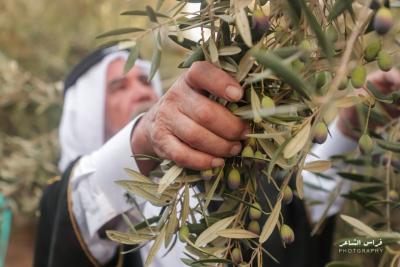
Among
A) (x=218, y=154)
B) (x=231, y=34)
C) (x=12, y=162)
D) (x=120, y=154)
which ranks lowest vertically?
(x=12, y=162)

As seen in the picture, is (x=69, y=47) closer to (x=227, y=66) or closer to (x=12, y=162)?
(x=12, y=162)

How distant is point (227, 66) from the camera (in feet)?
2.21

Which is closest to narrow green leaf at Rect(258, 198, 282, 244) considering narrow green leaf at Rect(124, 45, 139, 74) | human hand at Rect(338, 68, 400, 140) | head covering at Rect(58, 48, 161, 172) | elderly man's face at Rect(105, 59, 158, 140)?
narrow green leaf at Rect(124, 45, 139, 74)

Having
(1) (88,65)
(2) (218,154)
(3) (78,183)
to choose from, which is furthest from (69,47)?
(2) (218,154)

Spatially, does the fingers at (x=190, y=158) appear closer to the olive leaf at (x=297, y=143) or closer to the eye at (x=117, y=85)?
the olive leaf at (x=297, y=143)

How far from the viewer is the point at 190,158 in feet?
2.30

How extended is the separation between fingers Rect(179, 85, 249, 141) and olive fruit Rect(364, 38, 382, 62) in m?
0.17

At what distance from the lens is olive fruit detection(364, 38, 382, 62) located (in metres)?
0.59

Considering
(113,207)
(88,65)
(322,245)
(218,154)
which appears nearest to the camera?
(218,154)

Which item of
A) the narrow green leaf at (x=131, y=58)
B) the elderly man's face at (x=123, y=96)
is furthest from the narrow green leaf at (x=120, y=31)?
the elderly man's face at (x=123, y=96)

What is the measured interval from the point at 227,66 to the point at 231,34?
0.12 feet

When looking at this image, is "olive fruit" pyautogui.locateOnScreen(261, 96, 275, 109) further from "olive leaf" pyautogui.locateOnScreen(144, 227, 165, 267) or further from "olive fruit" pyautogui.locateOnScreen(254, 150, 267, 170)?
"olive leaf" pyautogui.locateOnScreen(144, 227, 165, 267)

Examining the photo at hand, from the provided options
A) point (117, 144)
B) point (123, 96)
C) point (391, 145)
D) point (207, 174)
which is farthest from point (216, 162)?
point (123, 96)

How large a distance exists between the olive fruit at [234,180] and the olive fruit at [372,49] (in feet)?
0.66
